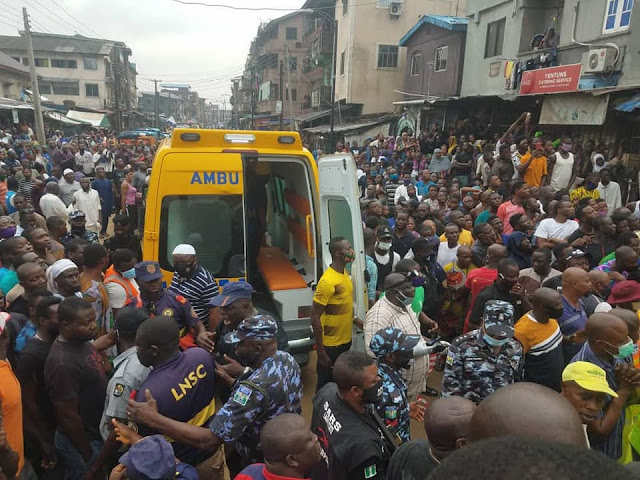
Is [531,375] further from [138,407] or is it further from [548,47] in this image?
[548,47]

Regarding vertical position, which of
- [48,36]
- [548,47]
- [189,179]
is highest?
[48,36]

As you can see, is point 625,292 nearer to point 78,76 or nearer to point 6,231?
point 6,231

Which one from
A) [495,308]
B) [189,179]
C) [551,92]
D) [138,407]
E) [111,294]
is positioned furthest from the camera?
[551,92]

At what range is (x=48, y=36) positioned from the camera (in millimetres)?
48000

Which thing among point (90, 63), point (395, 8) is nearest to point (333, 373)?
point (395, 8)

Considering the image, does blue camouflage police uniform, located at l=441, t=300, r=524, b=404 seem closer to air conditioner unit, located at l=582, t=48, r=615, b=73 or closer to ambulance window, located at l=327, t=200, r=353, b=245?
ambulance window, located at l=327, t=200, r=353, b=245

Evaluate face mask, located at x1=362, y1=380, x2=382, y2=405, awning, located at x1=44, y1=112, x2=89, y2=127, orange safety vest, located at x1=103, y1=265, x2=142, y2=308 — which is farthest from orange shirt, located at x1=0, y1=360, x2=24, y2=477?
awning, located at x1=44, y1=112, x2=89, y2=127

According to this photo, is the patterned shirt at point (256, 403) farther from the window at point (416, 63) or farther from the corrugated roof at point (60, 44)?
the corrugated roof at point (60, 44)

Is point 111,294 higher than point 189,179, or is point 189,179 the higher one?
point 189,179

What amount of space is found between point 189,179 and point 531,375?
336cm

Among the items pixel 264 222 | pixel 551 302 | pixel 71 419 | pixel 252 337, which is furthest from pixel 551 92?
pixel 71 419

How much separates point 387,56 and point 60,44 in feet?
131

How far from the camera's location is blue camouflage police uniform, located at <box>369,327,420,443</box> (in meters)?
2.37

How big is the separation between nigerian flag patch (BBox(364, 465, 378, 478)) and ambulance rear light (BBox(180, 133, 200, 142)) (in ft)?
11.0
